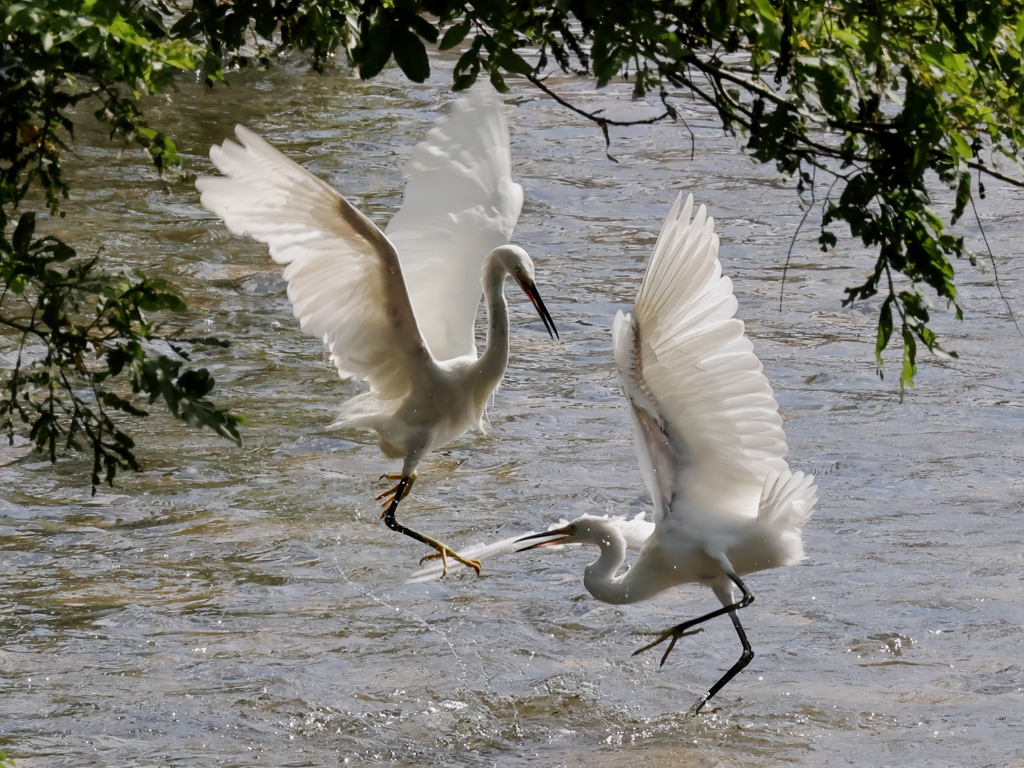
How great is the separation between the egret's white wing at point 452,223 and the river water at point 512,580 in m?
0.69

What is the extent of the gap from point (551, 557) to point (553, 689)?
4.19 ft

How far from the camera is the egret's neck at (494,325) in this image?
517 centimetres

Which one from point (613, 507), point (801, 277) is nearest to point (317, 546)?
point (613, 507)

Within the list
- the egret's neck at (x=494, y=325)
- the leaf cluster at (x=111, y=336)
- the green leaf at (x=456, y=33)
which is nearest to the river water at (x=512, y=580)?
the egret's neck at (x=494, y=325)

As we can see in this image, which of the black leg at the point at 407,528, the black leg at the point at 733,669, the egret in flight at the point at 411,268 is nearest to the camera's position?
the egret in flight at the point at 411,268

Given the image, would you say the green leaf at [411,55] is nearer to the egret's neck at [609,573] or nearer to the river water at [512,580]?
the river water at [512,580]

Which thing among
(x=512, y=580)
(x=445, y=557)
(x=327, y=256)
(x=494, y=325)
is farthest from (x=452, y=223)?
(x=512, y=580)

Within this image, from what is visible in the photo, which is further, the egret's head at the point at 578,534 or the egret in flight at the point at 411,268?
the egret's head at the point at 578,534

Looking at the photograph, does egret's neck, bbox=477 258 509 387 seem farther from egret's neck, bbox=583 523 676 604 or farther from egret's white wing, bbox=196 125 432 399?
egret's neck, bbox=583 523 676 604

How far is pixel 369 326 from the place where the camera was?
4.96 m

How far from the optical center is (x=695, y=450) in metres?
4.65

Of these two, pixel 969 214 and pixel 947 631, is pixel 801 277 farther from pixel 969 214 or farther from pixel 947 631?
pixel 947 631

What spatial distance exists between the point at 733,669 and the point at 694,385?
1223 mm

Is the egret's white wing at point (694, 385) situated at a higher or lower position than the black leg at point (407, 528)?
higher
